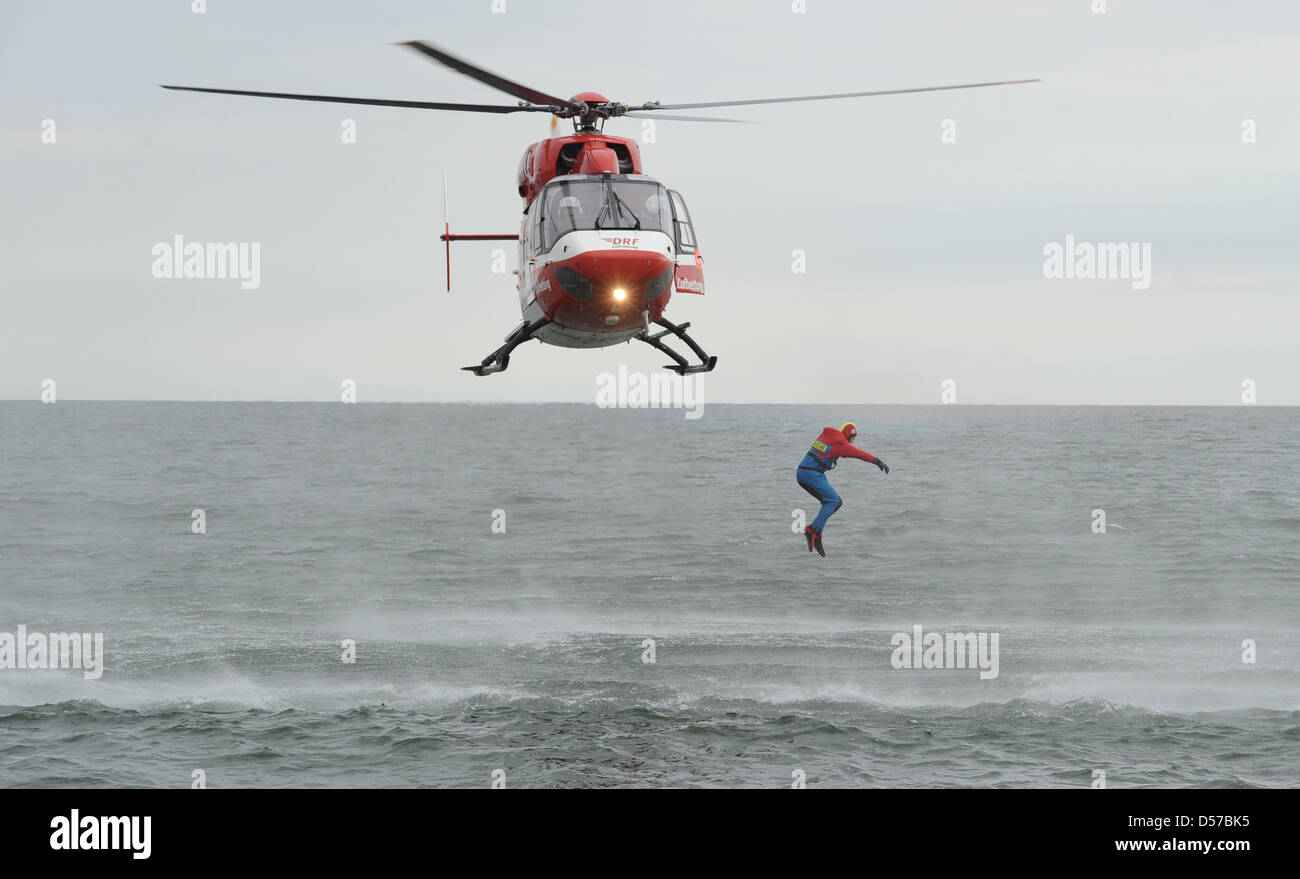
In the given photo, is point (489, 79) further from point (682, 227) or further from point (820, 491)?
point (820, 491)

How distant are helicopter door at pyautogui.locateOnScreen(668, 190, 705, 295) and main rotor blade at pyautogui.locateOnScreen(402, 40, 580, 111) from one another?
8.47 feet

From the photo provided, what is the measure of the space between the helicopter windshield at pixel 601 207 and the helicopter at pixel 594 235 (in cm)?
1

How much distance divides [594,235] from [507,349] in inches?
103

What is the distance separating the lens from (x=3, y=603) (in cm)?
4956

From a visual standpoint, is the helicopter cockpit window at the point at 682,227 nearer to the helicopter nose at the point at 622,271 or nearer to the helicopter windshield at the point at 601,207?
the helicopter windshield at the point at 601,207

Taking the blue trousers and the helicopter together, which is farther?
the blue trousers

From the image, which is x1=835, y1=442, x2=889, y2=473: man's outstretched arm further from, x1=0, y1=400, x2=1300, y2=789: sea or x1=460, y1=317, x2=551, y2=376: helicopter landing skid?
x1=0, y1=400, x2=1300, y2=789: sea

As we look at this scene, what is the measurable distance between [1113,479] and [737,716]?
7871cm

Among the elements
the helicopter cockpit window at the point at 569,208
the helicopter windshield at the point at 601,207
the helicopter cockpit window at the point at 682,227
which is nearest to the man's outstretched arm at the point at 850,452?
the helicopter cockpit window at the point at 682,227

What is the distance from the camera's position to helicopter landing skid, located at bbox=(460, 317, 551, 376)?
58.8ft

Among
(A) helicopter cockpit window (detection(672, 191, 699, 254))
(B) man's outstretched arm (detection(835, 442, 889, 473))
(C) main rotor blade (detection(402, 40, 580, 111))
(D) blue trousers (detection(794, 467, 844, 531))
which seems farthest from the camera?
(D) blue trousers (detection(794, 467, 844, 531))

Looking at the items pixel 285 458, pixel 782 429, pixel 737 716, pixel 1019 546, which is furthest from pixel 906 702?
pixel 782 429

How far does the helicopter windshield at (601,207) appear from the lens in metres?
17.0

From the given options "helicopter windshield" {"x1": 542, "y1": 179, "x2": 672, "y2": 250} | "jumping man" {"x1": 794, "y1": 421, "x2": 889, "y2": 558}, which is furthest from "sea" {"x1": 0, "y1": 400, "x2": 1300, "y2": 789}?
"helicopter windshield" {"x1": 542, "y1": 179, "x2": 672, "y2": 250}
